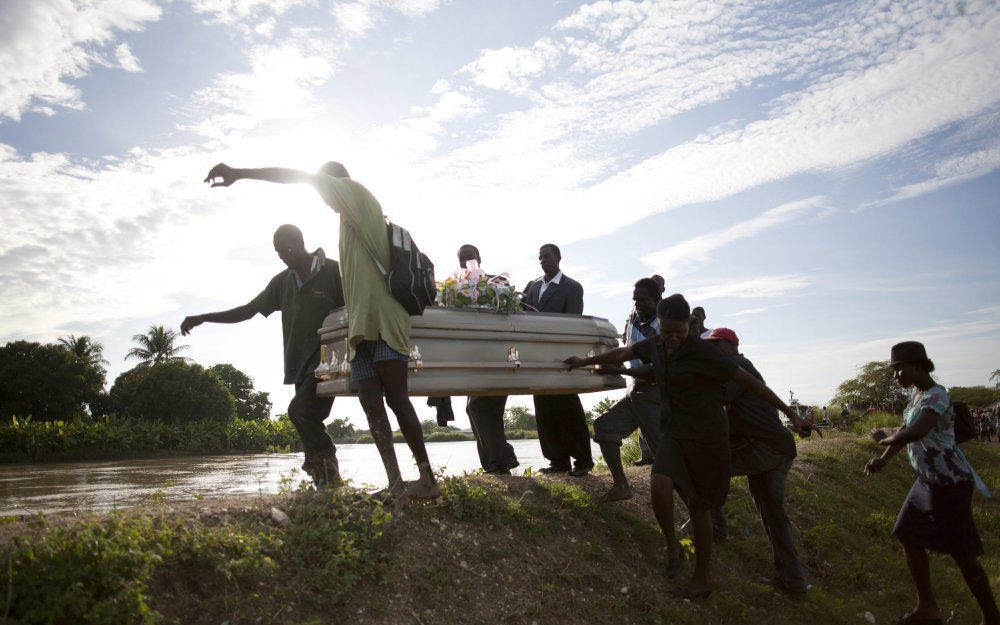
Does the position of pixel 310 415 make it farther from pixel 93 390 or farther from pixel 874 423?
pixel 93 390

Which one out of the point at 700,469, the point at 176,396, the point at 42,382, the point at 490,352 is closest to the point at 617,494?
the point at 700,469

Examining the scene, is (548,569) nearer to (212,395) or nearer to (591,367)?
(591,367)

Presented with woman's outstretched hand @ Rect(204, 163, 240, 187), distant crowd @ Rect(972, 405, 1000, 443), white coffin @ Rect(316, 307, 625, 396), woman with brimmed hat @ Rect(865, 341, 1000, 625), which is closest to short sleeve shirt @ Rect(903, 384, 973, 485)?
woman with brimmed hat @ Rect(865, 341, 1000, 625)

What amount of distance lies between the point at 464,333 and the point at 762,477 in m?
2.25

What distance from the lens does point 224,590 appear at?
309cm

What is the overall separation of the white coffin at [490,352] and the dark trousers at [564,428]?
612mm

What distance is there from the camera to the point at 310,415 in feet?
16.0

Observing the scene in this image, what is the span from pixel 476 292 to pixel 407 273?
106cm

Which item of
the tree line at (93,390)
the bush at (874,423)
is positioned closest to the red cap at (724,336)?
the bush at (874,423)

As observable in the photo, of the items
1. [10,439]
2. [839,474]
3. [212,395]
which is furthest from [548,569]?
[212,395]

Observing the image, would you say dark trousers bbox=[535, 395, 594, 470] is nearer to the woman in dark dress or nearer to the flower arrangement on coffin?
the flower arrangement on coffin

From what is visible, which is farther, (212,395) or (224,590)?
(212,395)

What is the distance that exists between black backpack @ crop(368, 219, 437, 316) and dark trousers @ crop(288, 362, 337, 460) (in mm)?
1173

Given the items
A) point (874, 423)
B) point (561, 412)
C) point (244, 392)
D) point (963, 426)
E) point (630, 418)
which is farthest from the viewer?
point (244, 392)
